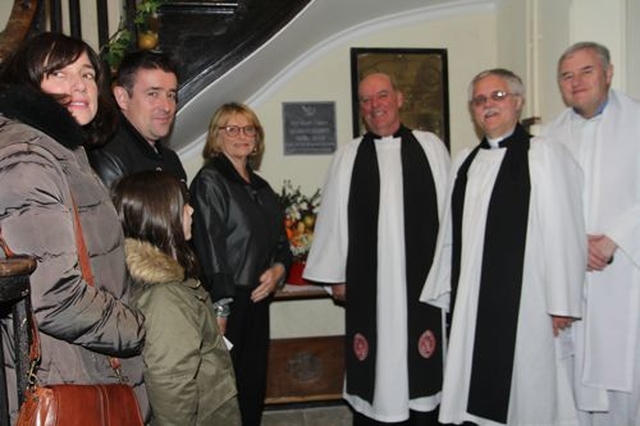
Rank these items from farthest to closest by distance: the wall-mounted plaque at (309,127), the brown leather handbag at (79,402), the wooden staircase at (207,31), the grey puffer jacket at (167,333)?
the wall-mounted plaque at (309,127) → the wooden staircase at (207,31) → the grey puffer jacket at (167,333) → the brown leather handbag at (79,402)

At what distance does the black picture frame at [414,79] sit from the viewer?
4.23 meters

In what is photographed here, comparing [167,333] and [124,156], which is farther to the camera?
[124,156]

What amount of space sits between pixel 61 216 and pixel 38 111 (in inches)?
11.2

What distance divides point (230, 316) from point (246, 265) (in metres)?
0.23

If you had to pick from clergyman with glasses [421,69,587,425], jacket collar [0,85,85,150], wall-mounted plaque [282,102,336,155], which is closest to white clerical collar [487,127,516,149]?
clergyman with glasses [421,69,587,425]

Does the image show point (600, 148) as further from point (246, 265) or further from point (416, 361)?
point (246, 265)

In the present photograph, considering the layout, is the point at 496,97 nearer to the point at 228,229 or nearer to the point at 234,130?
the point at 234,130

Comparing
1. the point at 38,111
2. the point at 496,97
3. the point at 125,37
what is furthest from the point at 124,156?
the point at 496,97

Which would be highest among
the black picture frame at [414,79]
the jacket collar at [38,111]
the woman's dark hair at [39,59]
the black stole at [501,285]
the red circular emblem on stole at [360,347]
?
the black picture frame at [414,79]

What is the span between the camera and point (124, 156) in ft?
7.09

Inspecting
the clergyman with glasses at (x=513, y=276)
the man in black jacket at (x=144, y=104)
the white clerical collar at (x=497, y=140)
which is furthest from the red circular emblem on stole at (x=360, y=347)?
the man in black jacket at (x=144, y=104)

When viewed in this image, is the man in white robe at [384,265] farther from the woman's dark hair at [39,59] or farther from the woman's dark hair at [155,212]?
the woman's dark hair at [39,59]

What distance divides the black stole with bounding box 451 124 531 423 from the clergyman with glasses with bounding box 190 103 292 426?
0.96m

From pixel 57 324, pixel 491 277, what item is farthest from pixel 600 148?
pixel 57 324
